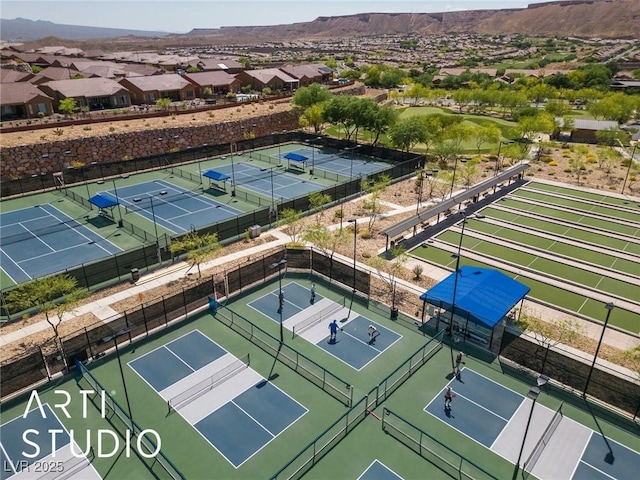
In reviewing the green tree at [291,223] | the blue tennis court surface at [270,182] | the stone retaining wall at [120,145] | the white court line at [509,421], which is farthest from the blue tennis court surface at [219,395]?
the stone retaining wall at [120,145]

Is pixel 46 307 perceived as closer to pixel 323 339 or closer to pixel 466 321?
pixel 323 339

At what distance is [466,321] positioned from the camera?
79.4 feet

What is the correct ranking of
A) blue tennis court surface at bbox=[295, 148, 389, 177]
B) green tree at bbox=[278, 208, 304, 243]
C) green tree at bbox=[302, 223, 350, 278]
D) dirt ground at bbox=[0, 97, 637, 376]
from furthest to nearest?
blue tennis court surface at bbox=[295, 148, 389, 177], green tree at bbox=[278, 208, 304, 243], green tree at bbox=[302, 223, 350, 278], dirt ground at bbox=[0, 97, 637, 376]

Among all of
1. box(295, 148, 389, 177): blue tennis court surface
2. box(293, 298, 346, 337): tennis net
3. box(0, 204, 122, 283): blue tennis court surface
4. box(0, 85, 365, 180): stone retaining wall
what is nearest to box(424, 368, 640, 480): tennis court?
box(293, 298, 346, 337): tennis net

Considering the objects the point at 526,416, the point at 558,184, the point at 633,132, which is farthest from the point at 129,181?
the point at 633,132

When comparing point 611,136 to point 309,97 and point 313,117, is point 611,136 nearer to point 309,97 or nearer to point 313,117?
point 313,117

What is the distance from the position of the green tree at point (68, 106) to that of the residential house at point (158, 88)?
523 inches

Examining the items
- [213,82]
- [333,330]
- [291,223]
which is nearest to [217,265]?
[291,223]

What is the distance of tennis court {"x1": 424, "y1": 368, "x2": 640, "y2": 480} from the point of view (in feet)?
56.1

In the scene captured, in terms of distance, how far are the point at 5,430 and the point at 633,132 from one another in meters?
89.7

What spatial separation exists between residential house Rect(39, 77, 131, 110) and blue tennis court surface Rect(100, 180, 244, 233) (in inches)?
1582

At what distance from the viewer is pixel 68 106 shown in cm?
6850

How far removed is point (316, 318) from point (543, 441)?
1297 centimetres

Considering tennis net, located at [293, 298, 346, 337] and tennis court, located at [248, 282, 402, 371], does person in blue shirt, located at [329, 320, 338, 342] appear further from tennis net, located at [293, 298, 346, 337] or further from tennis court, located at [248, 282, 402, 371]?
tennis net, located at [293, 298, 346, 337]
